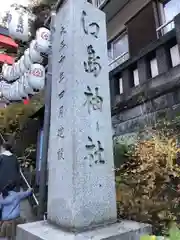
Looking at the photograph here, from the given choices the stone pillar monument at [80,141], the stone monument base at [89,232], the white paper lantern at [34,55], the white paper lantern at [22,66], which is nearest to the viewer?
A: the stone monument base at [89,232]

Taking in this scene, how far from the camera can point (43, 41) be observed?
609 cm

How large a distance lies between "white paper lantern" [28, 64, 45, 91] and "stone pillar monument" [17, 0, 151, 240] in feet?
9.51

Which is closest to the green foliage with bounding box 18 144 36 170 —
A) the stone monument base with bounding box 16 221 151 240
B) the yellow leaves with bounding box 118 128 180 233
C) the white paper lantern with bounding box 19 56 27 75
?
the white paper lantern with bounding box 19 56 27 75

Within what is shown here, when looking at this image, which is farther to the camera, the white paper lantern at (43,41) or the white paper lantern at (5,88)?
the white paper lantern at (5,88)

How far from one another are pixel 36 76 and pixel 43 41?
3.39 feet

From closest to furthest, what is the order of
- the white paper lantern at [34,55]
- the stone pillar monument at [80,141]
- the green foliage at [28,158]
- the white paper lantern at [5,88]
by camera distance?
the stone pillar monument at [80,141]
the white paper lantern at [34,55]
the green foliage at [28,158]
the white paper lantern at [5,88]

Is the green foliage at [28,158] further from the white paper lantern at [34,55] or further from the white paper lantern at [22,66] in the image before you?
the white paper lantern at [34,55]

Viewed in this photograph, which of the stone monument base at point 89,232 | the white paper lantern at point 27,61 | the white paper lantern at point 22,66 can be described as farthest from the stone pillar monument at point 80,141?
the white paper lantern at point 22,66

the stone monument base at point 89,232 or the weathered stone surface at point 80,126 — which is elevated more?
the weathered stone surface at point 80,126

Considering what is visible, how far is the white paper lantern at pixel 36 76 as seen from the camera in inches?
256

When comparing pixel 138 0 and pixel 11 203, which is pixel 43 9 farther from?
pixel 11 203

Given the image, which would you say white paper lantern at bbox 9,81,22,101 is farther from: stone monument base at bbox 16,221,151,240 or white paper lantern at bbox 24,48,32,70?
stone monument base at bbox 16,221,151,240

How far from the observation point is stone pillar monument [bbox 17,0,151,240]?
2.67 meters

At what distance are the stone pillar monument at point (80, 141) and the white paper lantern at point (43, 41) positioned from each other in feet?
8.05
